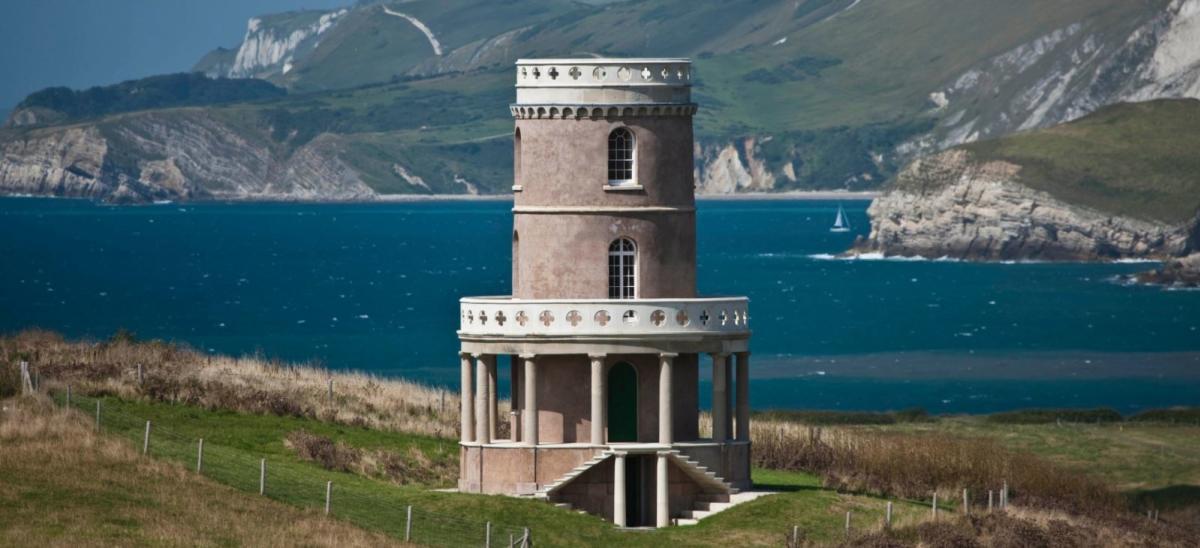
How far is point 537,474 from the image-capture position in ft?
182

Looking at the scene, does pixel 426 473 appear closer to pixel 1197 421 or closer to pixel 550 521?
pixel 550 521

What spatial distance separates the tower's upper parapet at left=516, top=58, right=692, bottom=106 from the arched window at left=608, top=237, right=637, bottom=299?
2780 millimetres

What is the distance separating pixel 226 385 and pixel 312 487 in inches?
470

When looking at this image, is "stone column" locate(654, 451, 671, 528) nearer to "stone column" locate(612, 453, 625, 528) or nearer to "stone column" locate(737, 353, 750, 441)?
"stone column" locate(612, 453, 625, 528)

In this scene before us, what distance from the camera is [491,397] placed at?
56.5 m

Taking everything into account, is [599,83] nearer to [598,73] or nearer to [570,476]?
[598,73]

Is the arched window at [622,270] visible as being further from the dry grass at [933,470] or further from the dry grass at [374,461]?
the dry grass at [933,470]

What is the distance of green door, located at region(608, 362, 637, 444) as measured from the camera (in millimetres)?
56281

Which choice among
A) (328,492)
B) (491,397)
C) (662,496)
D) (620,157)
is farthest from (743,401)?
(328,492)

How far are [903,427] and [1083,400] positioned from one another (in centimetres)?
5007

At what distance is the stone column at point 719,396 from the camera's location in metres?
56.2

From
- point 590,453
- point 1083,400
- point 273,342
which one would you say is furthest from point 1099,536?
point 273,342

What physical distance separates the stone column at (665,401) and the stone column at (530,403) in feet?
7.78

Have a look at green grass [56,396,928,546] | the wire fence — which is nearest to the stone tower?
green grass [56,396,928,546]
